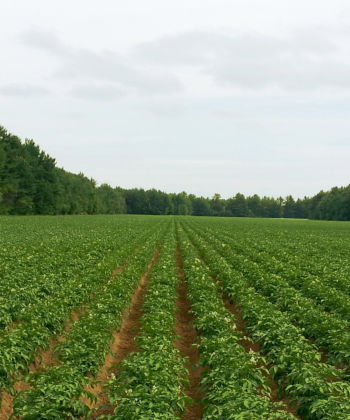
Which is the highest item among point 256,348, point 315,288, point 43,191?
point 43,191

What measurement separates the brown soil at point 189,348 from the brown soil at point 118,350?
52.0 inches

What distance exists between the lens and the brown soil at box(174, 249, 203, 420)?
22.8 feet

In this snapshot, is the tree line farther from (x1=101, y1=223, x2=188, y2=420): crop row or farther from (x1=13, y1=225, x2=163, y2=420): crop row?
(x1=101, y1=223, x2=188, y2=420): crop row

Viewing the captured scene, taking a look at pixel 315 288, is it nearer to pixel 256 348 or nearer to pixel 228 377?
pixel 256 348

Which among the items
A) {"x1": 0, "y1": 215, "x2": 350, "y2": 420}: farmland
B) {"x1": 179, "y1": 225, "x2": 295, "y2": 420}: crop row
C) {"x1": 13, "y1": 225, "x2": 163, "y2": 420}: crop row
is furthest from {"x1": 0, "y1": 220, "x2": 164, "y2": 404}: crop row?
{"x1": 179, "y1": 225, "x2": 295, "y2": 420}: crop row

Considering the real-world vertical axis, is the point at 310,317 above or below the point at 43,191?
below

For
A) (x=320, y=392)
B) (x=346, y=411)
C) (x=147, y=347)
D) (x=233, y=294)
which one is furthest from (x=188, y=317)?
(x=346, y=411)

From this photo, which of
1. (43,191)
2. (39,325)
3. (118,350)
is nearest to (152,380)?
(118,350)

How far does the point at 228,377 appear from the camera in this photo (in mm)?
6574

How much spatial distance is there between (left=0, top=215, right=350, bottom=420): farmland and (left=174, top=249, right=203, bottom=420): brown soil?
0.04 meters

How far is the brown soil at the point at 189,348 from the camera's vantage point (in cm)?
696

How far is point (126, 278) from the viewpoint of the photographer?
50.4 ft

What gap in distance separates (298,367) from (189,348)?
3.65 metres

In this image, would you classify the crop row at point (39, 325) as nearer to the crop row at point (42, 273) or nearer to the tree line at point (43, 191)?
the crop row at point (42, 273)
